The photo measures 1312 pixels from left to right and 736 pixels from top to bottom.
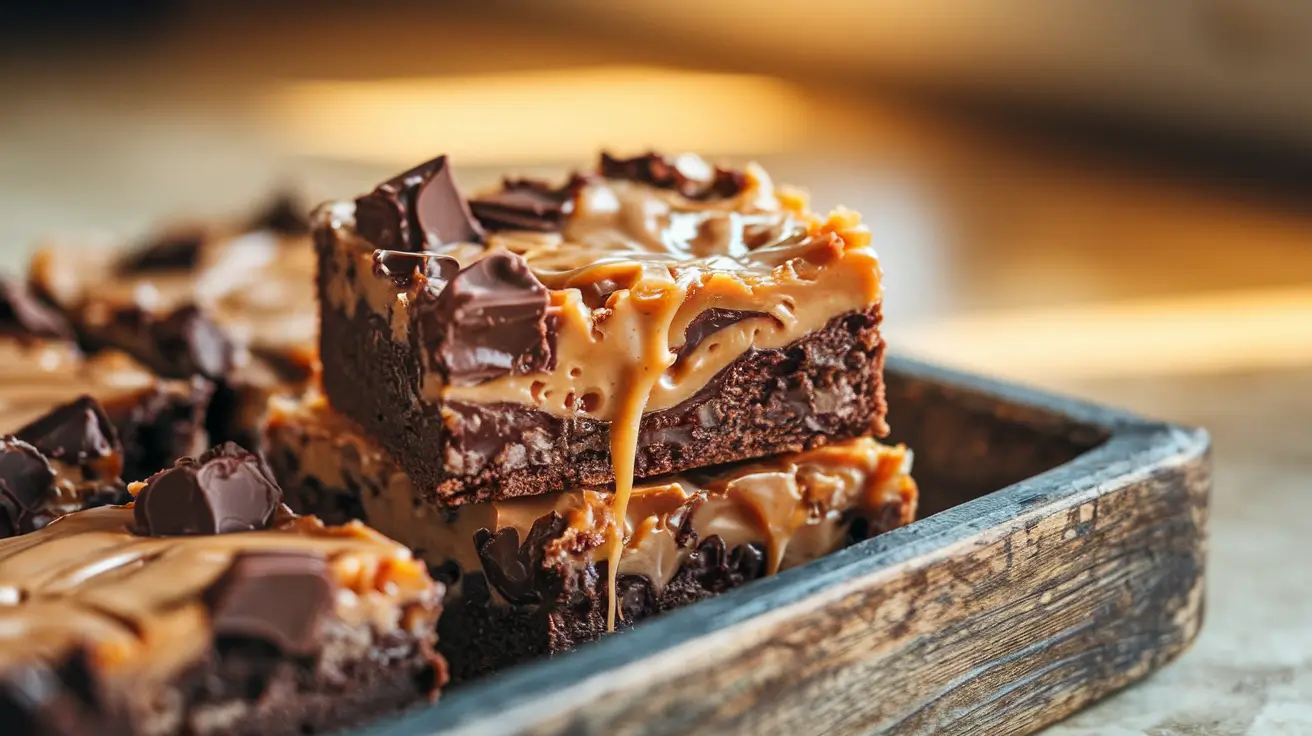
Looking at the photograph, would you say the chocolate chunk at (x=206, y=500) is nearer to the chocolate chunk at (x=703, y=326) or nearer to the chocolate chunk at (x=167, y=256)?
the chocolate chunk at (x=703, y=326)

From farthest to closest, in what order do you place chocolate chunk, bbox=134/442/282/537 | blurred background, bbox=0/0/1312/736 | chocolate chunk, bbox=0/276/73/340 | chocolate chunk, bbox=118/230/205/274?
blurred background, bbox=0/0/1312/736 < chocolate chunk, bbox=118/230/205/274 < chocolate chunk, bbox=0/276/73/340 < chocolate chunk, bbox=134/442/282/537

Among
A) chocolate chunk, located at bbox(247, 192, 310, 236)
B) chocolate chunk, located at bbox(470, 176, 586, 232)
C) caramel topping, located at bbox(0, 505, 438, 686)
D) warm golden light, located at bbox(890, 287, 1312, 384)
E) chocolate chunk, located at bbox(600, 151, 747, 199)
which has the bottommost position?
warm golden light, located at bbox(890, 287, 1312, 384)

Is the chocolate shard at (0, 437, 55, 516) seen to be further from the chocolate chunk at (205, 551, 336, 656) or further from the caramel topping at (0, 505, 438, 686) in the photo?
the chocolate chunk at (205, 551, 336, 656)

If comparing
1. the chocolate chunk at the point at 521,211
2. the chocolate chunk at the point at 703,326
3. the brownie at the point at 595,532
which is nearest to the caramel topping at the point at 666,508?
the brownie at the point at 595,532

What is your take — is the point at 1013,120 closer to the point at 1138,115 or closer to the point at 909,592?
the point at 1138,115

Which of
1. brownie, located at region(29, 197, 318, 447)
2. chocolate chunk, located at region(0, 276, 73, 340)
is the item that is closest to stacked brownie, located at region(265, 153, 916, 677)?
brownie, located at region(29, 197, 318, 447)

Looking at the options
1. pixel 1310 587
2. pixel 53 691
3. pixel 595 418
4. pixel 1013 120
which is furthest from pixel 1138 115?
pixel 53 691

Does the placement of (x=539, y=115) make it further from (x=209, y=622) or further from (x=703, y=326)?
(x=209, y=622)

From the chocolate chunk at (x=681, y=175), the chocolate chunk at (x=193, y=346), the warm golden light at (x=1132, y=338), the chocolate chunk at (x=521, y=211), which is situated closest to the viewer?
the chocolate chunk at (x=521, y=211)

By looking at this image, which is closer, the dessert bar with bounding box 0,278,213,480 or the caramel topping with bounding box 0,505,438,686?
the caramel topping with bounding box 0,505,438,686
